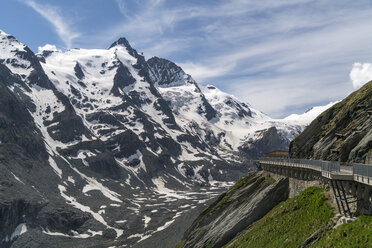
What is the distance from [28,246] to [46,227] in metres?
24.7

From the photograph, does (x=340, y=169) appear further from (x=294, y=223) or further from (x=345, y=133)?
(x=345, y=133)

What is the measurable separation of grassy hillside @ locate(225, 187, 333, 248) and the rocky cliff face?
20.2ft

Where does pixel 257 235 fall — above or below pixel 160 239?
above

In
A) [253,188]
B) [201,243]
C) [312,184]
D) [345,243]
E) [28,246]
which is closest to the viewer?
[345,243]

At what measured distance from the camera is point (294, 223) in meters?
36.2

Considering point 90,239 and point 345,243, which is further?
point 90,239

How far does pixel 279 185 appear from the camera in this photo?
5491 centimetres

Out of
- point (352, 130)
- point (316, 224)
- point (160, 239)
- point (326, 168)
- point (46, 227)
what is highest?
point (352, 130)

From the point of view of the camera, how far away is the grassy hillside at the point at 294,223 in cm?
3158

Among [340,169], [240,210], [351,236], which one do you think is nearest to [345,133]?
[340,169]

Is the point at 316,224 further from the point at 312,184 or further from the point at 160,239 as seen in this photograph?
the point at 160,239

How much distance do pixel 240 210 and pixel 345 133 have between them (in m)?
21.4

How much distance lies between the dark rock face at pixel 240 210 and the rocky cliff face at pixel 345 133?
7978 millimetres

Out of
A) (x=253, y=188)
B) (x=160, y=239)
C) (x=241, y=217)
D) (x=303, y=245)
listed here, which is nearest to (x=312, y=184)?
(x=303, y=245)
